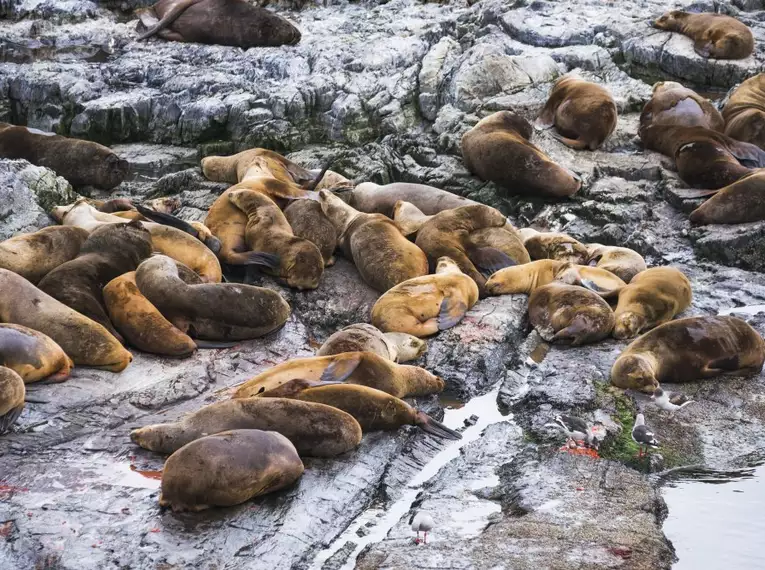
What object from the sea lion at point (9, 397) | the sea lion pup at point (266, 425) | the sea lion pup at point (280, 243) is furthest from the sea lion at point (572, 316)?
the sea lion at point (9, 397)

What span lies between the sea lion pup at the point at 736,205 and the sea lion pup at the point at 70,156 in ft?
18.9

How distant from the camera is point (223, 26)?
1333 cm

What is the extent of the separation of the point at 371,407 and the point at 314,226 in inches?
120

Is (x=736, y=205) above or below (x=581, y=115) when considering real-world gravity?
below

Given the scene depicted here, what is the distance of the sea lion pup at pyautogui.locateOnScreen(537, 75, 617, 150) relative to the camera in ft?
36.8

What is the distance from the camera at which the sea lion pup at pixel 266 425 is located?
17.7ft

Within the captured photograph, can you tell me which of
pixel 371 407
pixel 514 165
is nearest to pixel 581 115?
pixel 514 165

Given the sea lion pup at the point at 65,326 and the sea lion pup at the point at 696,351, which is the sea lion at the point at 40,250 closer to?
the sea lion pup at the point at 65,326

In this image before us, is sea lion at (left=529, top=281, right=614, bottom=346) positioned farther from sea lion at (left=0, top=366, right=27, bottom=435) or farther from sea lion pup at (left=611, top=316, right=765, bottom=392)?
sea lion at (left=0, top=366, right=27, bottom=435)

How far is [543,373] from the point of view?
6.95 m

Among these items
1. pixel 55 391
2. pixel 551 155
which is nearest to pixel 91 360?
pixel 55 391

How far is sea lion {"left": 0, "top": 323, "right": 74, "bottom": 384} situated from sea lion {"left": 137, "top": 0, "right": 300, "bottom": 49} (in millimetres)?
7790

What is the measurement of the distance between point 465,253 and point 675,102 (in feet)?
14.2

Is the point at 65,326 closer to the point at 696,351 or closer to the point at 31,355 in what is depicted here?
the point at 31,355
